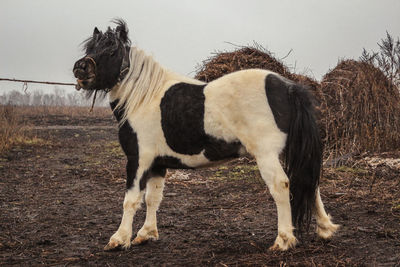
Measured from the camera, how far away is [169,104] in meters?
3.64

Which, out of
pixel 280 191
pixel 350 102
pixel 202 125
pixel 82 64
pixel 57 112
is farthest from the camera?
pixel 57 112

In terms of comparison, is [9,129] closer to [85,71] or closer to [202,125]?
[85,71]

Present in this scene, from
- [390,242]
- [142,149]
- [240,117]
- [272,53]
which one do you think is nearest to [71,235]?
[142,149]

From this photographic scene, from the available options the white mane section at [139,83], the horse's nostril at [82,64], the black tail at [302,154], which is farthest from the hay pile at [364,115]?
the horse's nostril at [82,64]

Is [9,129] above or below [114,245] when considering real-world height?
below

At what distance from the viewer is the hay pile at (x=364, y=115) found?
754 centimetres

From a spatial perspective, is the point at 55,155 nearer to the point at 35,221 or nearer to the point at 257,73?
the point at 35,221

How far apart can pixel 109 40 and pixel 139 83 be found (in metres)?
0.56

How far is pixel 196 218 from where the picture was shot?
4.88 m

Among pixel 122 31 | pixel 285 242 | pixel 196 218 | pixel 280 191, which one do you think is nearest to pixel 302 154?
pixel 280 191

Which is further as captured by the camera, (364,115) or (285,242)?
(364,115)

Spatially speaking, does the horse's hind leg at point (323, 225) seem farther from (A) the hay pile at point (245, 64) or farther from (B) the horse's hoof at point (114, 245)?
(A) the hay pile at point (245, 64)

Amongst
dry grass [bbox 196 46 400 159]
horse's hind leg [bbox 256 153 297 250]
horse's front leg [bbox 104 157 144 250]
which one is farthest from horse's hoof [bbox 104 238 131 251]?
dry grass [bbox 196 46 400 159]

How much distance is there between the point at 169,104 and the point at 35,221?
2.54m
